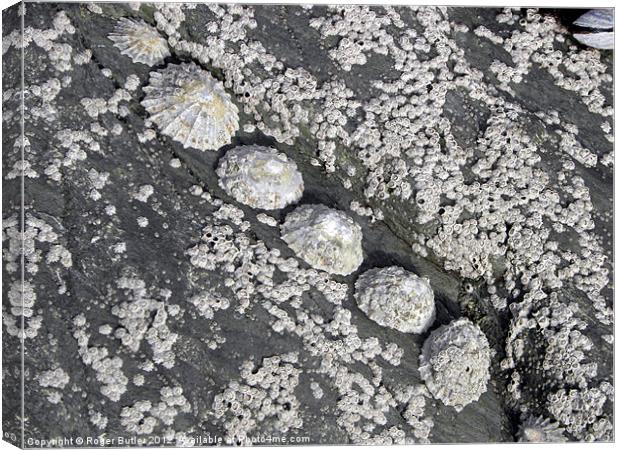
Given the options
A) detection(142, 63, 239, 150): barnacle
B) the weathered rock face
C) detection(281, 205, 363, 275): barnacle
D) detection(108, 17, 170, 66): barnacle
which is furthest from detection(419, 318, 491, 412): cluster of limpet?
detection(108, 17, 170, 66): barnacle

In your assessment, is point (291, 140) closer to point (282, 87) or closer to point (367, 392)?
point (282, 87)

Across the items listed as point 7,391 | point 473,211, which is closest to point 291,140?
point 473,211

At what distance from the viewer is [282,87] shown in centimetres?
340

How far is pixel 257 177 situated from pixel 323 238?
A: 38 centimetres

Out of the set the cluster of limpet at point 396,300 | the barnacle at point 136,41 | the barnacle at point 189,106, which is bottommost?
the cluster of limpet at point 396,300

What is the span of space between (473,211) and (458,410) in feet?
2.80

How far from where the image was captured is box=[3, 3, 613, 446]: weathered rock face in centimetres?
304

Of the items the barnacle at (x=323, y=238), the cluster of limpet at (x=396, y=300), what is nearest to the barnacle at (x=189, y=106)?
the barnacle at (x=323, y=238)

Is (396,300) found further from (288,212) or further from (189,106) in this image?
(189,106)

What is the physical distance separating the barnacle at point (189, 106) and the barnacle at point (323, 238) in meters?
0.49

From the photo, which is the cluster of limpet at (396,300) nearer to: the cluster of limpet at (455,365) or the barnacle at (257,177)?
the cluster of limpet at (455,365)

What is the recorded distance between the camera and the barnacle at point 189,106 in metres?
3.29

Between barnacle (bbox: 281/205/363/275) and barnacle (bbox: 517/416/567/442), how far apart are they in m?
0.98

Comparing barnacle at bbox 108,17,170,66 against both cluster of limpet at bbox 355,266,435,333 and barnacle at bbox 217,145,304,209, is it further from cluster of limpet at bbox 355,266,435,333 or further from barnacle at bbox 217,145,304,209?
cluster of limpet at bbox 355,266,435,333
